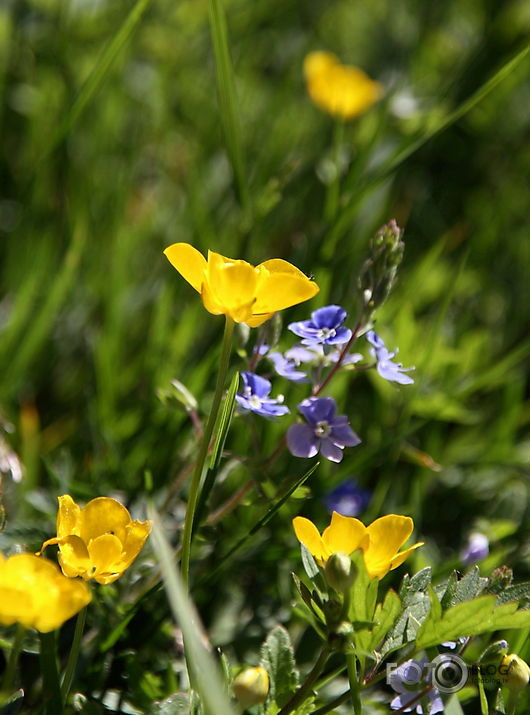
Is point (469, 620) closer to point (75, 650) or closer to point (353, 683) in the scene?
point (353, 683)

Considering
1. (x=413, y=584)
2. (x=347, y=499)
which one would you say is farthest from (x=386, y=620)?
(x=347, y=499)

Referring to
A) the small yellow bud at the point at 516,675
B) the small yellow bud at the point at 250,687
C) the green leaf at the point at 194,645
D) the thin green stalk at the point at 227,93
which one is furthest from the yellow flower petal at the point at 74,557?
the thin green stalk at the point at 227,93

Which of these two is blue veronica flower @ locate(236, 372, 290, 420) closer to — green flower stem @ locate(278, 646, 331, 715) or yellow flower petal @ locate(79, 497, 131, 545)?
yellow flower petal @ locate(79, 497, 131, 545)

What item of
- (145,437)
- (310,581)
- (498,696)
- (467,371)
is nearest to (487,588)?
(498,696)

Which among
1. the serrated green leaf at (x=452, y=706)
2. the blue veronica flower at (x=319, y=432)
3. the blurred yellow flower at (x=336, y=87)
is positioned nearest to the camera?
the serrated green leaf at (x=452, y=706)

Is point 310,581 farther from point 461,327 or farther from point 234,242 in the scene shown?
point 234,242

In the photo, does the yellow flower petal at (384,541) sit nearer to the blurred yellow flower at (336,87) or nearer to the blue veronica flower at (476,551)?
the blue veronica flower at (476,551)
